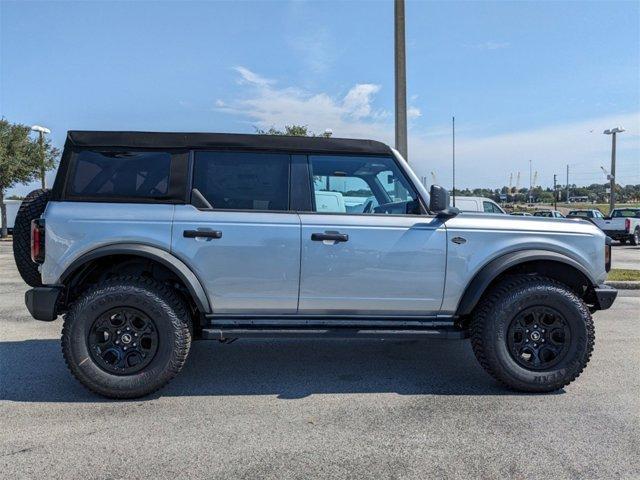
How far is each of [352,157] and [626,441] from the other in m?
2.80

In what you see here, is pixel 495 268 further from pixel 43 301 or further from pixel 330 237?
pixel 43 301

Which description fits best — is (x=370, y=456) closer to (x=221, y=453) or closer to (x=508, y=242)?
(x=221, y=453)

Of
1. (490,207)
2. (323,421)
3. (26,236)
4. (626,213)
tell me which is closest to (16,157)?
(490,207)

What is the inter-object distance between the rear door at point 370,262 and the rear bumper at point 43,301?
1.90m

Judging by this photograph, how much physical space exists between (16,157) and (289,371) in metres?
27.3


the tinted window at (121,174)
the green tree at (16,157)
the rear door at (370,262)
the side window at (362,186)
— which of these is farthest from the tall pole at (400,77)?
the green tree at (16,157)

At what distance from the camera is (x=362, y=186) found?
4375mm

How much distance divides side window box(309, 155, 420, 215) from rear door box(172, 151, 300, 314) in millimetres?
318

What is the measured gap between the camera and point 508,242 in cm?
415

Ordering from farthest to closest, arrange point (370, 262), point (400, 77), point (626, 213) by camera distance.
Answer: point (626, 213), point (400, 77), point (370, 262)

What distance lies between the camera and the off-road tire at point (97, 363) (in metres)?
3.88

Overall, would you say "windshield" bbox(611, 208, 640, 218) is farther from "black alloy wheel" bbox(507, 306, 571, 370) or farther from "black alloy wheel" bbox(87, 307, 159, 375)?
"black alloy wheel" bbox(87, 307, 159, 375)

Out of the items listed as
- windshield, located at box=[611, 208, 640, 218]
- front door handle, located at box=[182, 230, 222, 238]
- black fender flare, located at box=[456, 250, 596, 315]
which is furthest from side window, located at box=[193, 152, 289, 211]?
windshield, located at box=[611, 208, 640, 218]

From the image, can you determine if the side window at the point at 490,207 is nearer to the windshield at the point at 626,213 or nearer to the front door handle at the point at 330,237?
the windshield at the point at 626,213
